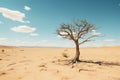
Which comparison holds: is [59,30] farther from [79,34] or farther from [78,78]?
[78,78]

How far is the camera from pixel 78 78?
34.9 ft

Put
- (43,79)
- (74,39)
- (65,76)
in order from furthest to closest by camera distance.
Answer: (74,39) < (65,76) < (43,79)

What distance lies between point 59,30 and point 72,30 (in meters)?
1.50

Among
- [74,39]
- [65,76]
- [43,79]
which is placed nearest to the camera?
[43,79]

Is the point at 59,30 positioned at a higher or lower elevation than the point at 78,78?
higher

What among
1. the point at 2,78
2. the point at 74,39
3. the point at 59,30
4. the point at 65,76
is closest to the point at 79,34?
the point at 74,39

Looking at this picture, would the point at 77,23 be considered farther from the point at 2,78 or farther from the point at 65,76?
the point at 2,78

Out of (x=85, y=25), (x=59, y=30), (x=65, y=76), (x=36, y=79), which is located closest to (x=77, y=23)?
(x=85, y=25)

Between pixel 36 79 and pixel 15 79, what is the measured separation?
55.4 inches

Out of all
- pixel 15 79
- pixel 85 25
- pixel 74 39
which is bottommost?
pixel 15 79

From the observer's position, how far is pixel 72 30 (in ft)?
58.3

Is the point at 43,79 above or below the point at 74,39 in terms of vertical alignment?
below

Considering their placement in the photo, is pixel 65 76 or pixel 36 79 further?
pixel 65 76

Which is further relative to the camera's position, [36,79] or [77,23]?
[77,23]
